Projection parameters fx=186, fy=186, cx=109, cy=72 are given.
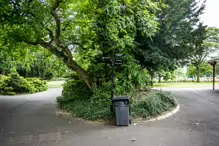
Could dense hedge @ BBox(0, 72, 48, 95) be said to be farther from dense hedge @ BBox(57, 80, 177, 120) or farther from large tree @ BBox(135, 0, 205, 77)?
large tree @ BBox(135, 0, 205, 77)

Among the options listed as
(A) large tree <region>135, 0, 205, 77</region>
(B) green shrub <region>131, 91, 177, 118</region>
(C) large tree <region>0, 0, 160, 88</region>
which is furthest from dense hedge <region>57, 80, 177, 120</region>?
(A) large tree <region>135, 0, 205, 77</region>

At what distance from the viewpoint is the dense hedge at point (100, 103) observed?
614 centimetres

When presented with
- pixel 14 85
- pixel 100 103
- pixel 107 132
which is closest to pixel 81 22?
pixel 100 103

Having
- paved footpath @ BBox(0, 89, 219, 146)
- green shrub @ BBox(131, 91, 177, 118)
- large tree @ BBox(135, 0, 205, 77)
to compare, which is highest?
large tree @ BBox(135, 0, 205, 77)

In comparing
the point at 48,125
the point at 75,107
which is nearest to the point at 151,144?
the point at 48,125

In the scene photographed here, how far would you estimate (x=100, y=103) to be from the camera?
647cm

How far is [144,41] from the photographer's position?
7.80 metres

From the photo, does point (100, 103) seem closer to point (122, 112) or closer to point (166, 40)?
point (122, 112)

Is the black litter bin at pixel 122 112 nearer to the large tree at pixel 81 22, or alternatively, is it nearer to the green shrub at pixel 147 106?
the green shrub at pixel 147 106

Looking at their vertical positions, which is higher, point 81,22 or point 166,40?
point 81,22

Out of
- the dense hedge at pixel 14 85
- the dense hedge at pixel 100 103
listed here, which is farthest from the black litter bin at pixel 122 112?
the dense hedge at pixel 14 85

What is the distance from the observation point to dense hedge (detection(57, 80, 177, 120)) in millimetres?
6145

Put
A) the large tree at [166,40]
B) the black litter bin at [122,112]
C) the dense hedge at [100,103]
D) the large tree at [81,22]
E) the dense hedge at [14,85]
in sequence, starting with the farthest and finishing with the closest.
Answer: the dense hedge at [14,85] < the large tree at [166,40] < the dense hedge at [100,103] < the black litter bin at [122,112] < the large tree at [81,22]

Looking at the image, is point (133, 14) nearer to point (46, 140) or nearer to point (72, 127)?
point (72, 127)
